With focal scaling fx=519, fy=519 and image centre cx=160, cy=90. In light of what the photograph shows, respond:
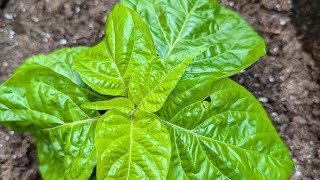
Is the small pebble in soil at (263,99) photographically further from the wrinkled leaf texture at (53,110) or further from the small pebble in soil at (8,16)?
the small pebble in soil at (8,16)

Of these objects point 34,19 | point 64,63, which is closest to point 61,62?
point 64,63

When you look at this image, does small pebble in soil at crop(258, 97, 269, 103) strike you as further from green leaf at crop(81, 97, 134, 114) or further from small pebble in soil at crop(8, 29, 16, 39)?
small pebble in soil at crop(8, 29, 16, 39)

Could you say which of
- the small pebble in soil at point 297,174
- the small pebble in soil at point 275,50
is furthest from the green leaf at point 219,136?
the small pebble in soil at point 275,50

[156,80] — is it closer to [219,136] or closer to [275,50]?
[219,136]

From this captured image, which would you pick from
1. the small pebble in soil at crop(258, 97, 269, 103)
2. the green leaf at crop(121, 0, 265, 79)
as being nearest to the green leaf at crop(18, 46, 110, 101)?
the green leaf at crop(121, 0, 265, 79)

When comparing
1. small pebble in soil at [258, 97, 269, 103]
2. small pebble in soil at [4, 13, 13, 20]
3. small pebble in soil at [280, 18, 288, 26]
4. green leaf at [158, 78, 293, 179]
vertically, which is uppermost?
small pebble in soil at [4, 13, 13, 20]

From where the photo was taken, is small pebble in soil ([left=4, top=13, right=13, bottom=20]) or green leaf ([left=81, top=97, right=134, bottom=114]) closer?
green leaf ([left=81, top=97, right=134, bottom=114])

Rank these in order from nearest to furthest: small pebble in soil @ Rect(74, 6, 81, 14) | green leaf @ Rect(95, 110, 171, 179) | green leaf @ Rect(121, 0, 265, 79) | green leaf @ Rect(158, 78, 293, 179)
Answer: green leaf @ Rect(95, 110, 171, 179) < green leaf @ Rect(158, 78, 293, 179) < green leaf @ Rect(121, 0, 265, 79) < small pebble in soil @ Rect(74, 6, 81, 14)
